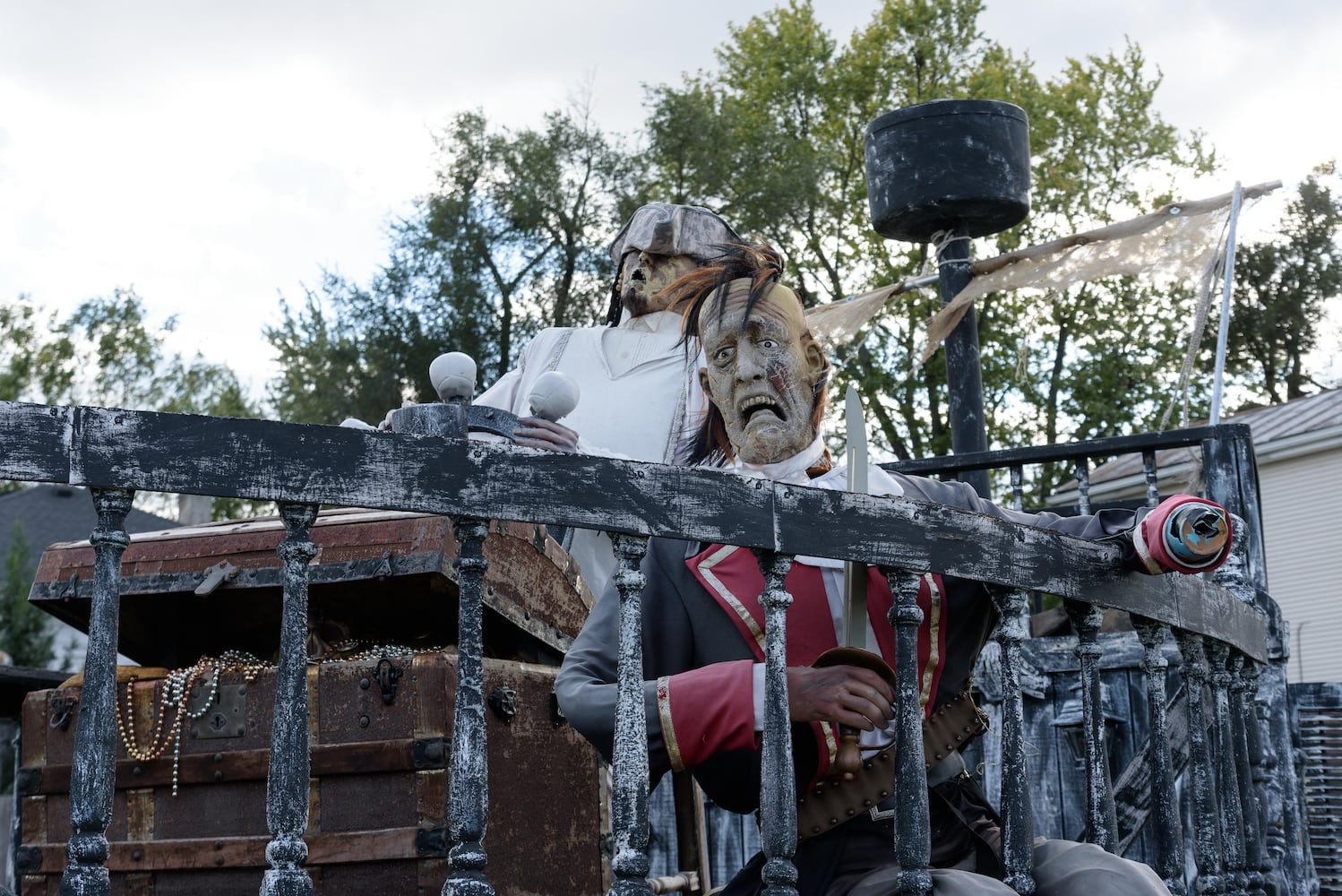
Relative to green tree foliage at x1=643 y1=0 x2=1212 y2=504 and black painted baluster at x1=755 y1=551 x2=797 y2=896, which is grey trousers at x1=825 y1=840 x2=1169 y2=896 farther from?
green tree foliage at x1=643 y1=0 x2=1212 y2=504

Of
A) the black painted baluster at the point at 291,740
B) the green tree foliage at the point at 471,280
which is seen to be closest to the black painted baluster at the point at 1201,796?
the black painted baluster at the point at 291,740

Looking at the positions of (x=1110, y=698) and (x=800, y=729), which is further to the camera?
(x=1110, y=698)

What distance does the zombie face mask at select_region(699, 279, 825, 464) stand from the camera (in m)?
2.87

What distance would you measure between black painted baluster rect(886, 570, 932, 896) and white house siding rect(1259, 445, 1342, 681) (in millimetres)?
18527

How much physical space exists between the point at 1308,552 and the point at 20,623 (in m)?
17.3

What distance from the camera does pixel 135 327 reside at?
88.8 ft

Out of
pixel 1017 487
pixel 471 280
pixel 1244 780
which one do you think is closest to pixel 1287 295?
pixel 471 280

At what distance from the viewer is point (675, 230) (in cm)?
494

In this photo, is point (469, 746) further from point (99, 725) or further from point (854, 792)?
point (854, 792)

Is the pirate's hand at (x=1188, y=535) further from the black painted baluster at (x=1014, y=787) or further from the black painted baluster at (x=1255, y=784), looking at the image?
the black painted baluster at (x=1255, y=784)

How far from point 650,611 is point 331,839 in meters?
0.94

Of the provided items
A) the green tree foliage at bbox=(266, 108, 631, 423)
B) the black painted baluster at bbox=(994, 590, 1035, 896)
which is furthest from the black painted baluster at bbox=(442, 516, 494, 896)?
the green tree foliage at bbox=(266, 108, 631, 423)

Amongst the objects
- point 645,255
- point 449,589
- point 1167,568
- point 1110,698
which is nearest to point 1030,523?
point 1167,568

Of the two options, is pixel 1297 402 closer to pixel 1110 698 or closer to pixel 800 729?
pixel 1110 698
